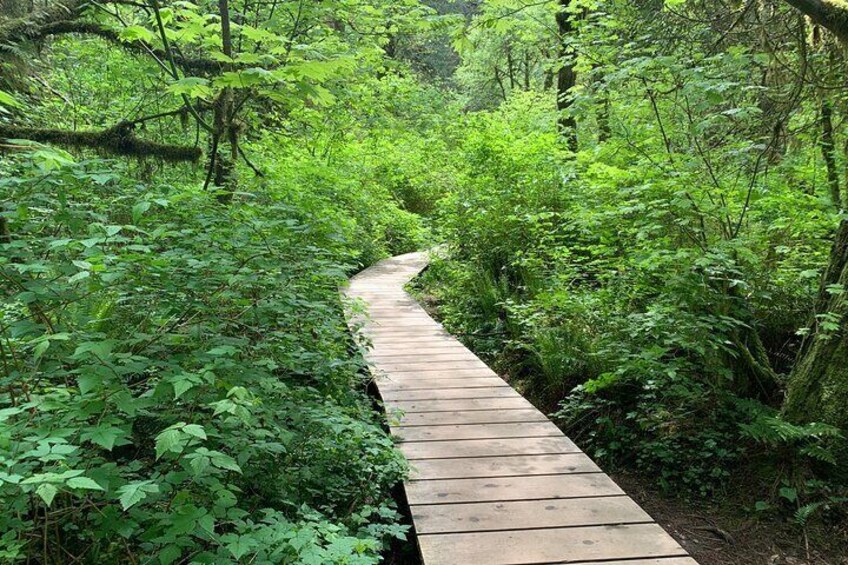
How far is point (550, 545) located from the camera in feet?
8.35

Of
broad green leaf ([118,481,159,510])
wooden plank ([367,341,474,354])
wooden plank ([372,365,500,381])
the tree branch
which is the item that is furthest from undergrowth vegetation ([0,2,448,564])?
the tree branch

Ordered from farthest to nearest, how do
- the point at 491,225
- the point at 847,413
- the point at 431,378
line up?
the point at 491,225
the point at 431,378
the point at 847,413

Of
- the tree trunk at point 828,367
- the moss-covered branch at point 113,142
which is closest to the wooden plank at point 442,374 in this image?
the tree trunk at point 828,367

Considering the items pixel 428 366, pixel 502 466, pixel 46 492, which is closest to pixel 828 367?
pixel 502 466

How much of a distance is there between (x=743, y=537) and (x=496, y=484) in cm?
171

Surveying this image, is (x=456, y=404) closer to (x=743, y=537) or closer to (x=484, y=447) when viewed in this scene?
(x=484, y=447)

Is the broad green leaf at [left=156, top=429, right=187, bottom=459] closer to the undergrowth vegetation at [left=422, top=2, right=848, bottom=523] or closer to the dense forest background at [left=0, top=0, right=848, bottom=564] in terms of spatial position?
the dense forest background at [left=0, top=0, right=848, bottom=564]

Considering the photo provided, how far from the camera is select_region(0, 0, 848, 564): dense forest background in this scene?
7.21 ft

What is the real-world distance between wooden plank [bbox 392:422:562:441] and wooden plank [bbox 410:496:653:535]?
86cm

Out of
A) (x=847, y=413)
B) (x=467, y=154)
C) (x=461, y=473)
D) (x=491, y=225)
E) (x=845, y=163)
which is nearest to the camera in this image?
(x=461, y=473)

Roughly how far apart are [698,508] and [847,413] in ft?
3.79

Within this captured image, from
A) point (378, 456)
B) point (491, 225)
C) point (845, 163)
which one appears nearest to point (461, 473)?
point (378, 456)

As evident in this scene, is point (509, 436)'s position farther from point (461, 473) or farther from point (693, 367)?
point (693, 367)

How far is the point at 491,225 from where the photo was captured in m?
7.77
